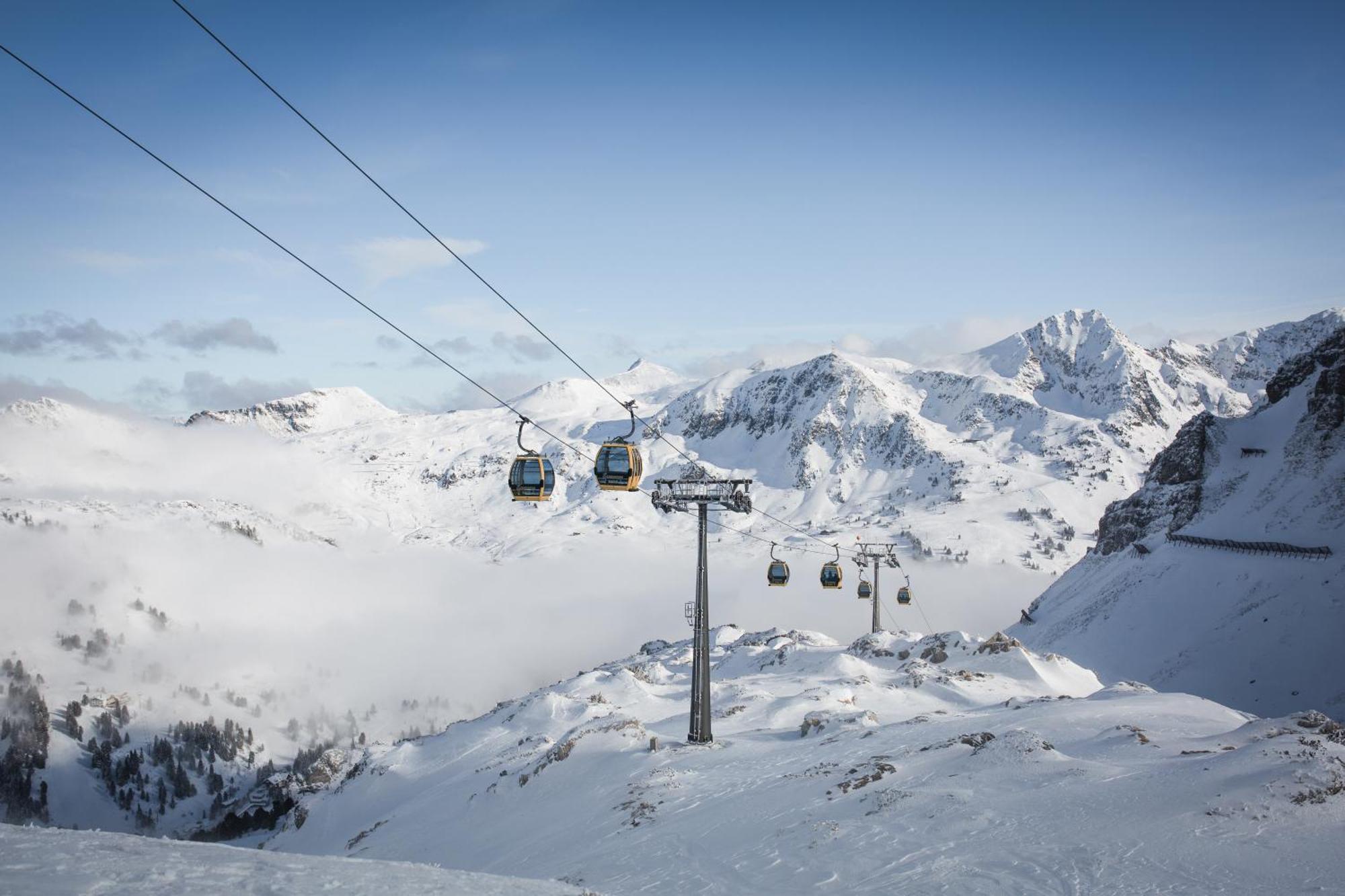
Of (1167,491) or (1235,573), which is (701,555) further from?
(1167,491)

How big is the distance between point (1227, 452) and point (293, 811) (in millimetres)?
91937

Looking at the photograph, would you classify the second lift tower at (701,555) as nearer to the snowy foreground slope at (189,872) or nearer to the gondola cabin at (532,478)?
the gondola cabin at (532,478)

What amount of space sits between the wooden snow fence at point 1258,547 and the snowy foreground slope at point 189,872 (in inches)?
2590

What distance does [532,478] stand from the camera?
22875 mm

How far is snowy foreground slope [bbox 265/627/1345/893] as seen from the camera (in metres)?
13.1

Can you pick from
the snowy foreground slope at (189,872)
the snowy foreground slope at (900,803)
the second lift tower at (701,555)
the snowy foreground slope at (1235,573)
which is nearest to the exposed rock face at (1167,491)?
the snowy foreground slope at (1235,573)

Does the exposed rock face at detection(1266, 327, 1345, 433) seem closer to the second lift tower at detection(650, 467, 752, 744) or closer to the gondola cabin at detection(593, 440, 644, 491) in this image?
the second lift tower at detection(650, 467, 752, 744)

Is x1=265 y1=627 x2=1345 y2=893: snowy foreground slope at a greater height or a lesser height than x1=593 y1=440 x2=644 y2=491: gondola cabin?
lesser

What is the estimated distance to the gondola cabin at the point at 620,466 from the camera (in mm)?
24062

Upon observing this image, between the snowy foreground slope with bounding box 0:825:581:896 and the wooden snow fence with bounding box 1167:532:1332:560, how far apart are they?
65.8 m

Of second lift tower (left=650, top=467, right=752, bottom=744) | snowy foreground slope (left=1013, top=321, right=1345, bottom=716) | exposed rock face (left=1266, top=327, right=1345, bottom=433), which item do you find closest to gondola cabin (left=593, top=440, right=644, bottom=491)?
second lift tower (left=650, top=467, right=752, bottom=744)

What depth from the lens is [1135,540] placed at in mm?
86938

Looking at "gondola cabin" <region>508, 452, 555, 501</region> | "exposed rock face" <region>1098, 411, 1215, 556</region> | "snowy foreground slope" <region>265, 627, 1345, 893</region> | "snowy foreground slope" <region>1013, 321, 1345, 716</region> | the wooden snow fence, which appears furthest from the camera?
"exposed rock face" <region>1098, 411, 1215, 556</region>

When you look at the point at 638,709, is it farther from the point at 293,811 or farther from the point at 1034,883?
the point at 1034,883
